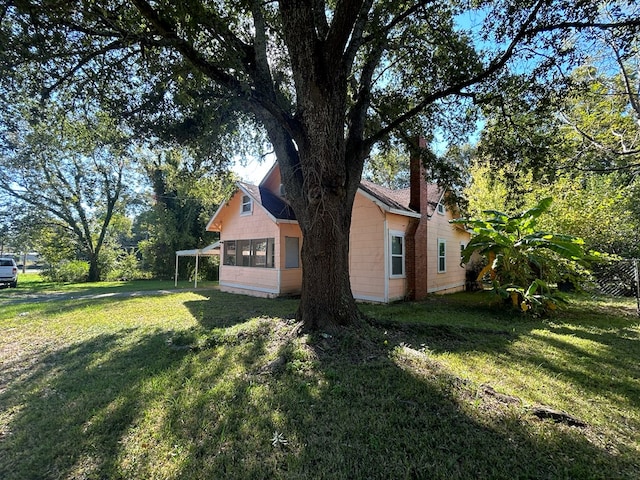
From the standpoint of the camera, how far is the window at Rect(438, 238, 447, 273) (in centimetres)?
1377

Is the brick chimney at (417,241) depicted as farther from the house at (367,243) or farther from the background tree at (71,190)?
the background tree at (71,190)

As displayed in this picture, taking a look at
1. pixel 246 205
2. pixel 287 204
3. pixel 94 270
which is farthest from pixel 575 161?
pixel 94 270

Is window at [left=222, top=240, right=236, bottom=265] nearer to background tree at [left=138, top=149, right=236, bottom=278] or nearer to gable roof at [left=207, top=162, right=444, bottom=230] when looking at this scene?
gable roof at [left=207, top=162, right=444, bottom=230]

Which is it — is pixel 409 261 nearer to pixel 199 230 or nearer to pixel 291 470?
pixel 291 470

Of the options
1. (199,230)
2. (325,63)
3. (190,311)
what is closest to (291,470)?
(325,63)

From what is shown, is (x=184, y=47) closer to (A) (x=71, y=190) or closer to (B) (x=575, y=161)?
(B) (x=575, y=161)

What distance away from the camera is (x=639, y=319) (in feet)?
25.5

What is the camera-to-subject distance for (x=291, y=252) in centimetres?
1308

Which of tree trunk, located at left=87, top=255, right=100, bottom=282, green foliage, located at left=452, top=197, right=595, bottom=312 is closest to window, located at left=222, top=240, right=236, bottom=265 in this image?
green foliage, located at left=452, top=197, right=595, bottom=312

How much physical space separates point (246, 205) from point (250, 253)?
2.32 metres

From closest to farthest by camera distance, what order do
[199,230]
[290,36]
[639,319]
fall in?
[290,36]
[639,319]
[199,230]

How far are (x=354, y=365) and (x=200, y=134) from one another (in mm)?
5698

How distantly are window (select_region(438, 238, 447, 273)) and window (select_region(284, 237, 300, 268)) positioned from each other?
6351 mm

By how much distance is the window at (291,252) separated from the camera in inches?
504
